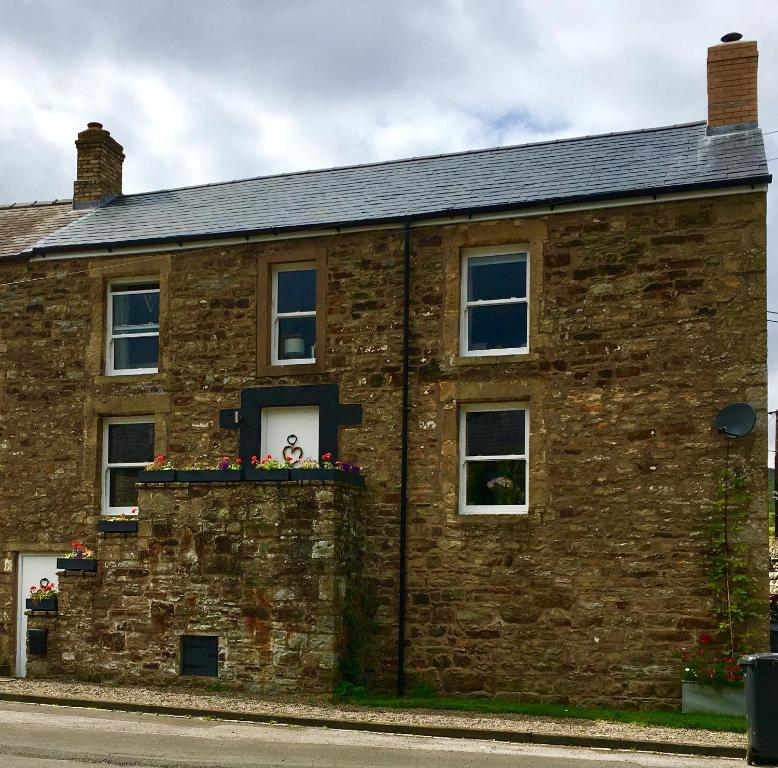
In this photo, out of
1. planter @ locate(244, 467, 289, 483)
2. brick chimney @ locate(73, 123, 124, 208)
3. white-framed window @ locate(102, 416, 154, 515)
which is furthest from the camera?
brick chimney @ locate(73, 123, 124, 208)

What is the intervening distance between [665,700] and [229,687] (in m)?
5.88

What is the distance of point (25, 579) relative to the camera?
18.7 m

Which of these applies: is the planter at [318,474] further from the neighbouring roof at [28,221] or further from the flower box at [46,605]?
the neighbouring roof at [28,221]

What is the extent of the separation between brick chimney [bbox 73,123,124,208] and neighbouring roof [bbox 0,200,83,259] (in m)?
0.40

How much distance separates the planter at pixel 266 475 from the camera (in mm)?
15578

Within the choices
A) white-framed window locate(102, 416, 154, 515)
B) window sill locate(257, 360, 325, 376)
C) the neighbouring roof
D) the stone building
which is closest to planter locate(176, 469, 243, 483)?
the stone building

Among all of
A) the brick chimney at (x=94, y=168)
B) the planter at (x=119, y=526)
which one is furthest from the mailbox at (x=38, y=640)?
the brick chimney at (x=94, y=168)

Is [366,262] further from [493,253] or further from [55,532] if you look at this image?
[55,532]

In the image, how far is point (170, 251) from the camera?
60.1 feet

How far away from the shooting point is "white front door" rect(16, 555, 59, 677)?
728 inches

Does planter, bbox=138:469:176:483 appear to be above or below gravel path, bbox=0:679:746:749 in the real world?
above

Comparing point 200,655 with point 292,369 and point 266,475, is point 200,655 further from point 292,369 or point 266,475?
point 292,369

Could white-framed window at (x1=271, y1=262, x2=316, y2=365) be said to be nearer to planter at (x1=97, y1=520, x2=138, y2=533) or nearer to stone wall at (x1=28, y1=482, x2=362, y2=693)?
stone wall at (x1=28, y1=482, x2=362, y2=693)

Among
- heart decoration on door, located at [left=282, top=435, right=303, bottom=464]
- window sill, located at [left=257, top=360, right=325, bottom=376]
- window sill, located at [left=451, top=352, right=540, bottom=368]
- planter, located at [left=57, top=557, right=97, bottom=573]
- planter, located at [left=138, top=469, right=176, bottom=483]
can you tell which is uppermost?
window sill, located at [left=451, top=352, right=540, bottom=368]
